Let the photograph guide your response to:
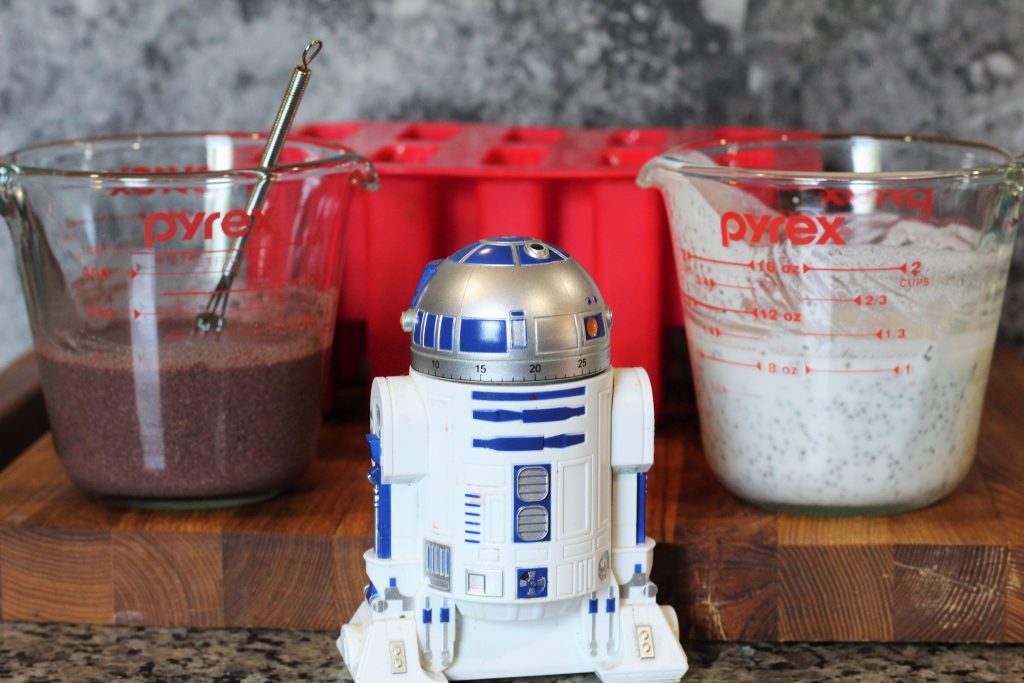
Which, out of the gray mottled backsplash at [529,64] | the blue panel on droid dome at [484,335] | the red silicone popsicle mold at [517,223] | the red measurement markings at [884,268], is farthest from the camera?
the gray mottled backsplash at [529,64]

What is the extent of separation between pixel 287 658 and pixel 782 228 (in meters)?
0.36

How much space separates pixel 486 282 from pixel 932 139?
39 centimetres

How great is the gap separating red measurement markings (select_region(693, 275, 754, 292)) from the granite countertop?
0.20m

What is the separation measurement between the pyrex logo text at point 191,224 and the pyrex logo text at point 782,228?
0.89 ft

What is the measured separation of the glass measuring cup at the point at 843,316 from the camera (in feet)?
2.47

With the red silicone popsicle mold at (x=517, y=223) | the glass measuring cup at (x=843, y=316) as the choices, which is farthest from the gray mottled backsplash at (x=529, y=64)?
the glass measuring cup at (x=843, y=316)

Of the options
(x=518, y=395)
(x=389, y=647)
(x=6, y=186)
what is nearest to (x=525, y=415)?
(x=518, y=395)

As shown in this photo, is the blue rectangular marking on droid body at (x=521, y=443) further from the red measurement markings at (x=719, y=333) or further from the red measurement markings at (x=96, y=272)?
the red measurement markings at (x=96, y=272)

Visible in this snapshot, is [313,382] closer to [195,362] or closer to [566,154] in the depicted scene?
[195,362]

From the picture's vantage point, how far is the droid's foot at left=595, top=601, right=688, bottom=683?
27.0 inches

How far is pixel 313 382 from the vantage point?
0.83 metres

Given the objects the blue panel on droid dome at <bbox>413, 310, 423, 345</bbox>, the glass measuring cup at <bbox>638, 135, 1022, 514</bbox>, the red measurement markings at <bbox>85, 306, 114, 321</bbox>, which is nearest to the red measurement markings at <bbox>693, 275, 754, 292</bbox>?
the glass measuring cup at <bbox>638, 135, 1022, 514</bbox>

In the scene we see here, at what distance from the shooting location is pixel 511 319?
0.63 meters

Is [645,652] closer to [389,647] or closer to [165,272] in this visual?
[389,647]
